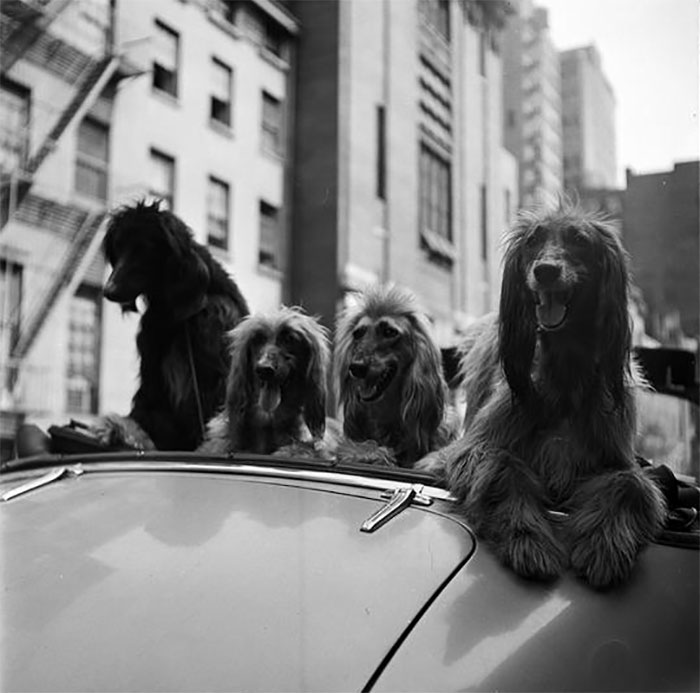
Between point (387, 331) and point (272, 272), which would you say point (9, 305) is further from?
point (387, 331)

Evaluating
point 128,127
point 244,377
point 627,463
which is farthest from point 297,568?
point 128,127

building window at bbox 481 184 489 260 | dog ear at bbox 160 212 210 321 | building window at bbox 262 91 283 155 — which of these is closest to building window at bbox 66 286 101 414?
dog ear at bbox 160 212 210 321

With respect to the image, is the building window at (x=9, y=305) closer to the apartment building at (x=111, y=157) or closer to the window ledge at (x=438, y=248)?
the apartment building at (x=111, y=157)

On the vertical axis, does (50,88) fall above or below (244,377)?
above

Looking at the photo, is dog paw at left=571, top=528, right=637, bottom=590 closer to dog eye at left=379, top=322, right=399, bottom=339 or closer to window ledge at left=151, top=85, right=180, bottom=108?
dog eye at left=379, top=322, right=399, bottom=339

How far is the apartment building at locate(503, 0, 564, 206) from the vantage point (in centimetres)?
194

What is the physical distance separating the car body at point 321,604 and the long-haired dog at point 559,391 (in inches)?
3.0

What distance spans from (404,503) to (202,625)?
44cm

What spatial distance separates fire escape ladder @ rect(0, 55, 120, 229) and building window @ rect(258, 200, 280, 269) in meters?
1.49

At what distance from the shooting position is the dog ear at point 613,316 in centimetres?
162

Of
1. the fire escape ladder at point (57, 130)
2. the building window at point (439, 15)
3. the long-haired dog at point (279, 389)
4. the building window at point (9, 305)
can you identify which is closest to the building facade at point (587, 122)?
the building window at point (439, 15)

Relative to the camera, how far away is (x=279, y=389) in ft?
7.83

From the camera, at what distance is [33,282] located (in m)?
4.18

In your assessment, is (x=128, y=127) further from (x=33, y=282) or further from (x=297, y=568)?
(x=297, y=568)
